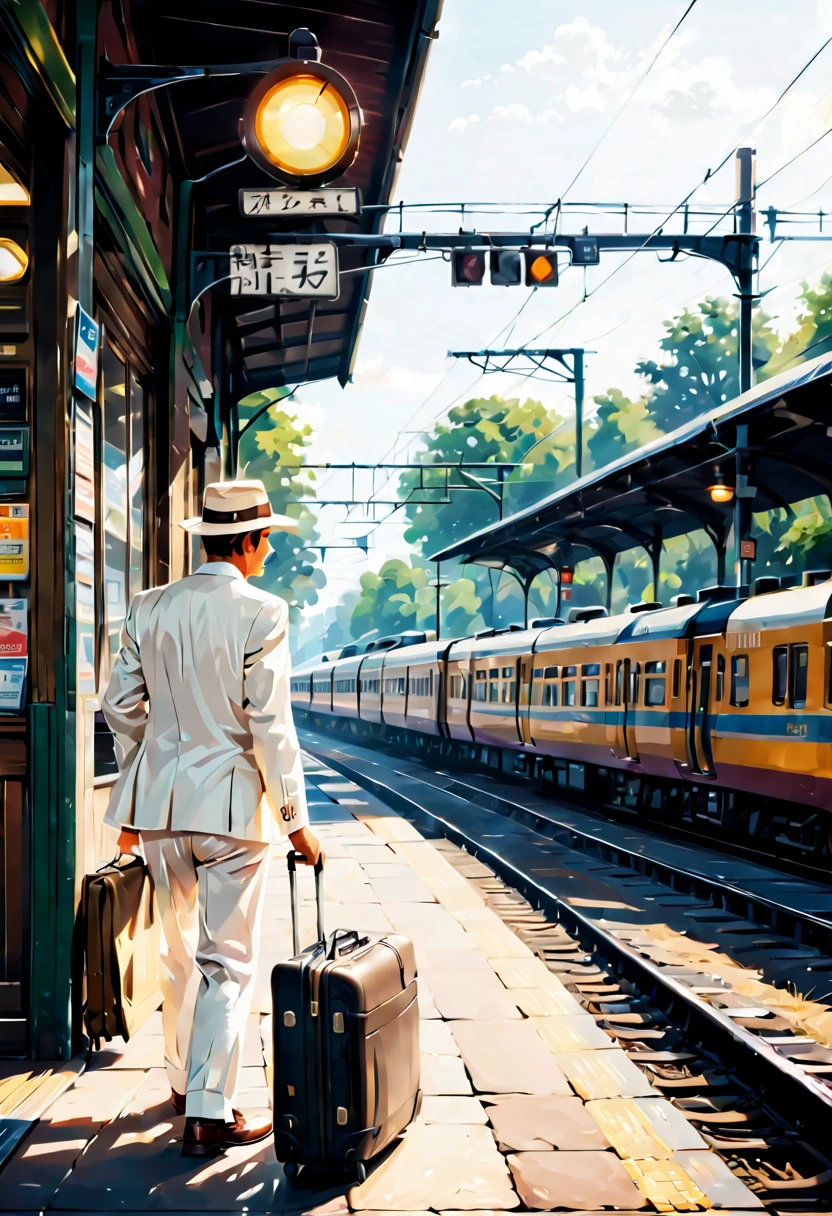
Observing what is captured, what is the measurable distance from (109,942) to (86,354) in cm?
228

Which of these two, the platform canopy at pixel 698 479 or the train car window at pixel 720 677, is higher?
the platform canopy at pixel 698 479

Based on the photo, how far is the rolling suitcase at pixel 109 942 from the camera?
4184 millimetres

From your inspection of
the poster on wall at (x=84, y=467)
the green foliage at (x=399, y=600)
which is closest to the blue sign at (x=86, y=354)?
the poster on wall at (x=84, y=467)

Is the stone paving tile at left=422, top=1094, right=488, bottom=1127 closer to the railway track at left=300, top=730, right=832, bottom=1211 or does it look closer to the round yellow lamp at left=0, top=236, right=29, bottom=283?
the railway track at left=300, top=730, right=832, bottom=1211

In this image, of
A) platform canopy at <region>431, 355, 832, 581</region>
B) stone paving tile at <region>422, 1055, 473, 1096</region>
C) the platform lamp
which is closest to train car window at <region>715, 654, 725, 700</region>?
platform canopy at <region>431, 355, 832, 581</region>

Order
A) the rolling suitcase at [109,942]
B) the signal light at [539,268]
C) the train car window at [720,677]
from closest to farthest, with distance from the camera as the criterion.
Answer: the rolling suitcase at [109,942], the train car window at [720,677], the signal light at [539,268]

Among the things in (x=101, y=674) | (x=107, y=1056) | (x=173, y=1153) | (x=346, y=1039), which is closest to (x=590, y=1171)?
(x=346, y=1039)

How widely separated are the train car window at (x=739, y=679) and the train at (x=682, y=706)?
0.10ft

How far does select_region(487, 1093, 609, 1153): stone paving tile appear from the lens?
4.08 metres

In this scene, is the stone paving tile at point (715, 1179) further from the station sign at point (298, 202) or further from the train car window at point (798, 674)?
the train car window at point (798, 674)

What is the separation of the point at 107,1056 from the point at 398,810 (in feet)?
44.5

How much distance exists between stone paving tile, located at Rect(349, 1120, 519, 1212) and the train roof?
783 cm

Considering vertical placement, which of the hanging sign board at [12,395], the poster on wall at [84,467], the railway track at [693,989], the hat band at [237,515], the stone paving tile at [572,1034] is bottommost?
the railway track at [693,989]

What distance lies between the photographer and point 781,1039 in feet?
20.2
